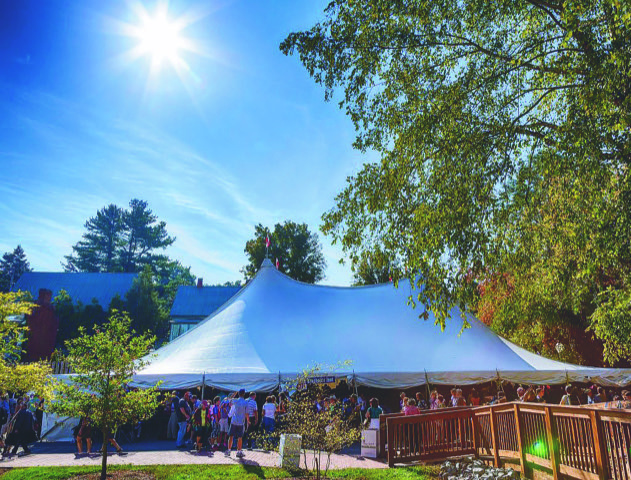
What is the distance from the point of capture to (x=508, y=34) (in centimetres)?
712

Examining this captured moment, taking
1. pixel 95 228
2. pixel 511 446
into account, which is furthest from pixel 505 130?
pixel 95 228

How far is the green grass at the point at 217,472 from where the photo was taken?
721cm

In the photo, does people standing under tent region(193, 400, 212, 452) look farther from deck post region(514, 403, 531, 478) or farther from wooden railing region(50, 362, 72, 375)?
wooden railing region(50, 362, 72, 375)

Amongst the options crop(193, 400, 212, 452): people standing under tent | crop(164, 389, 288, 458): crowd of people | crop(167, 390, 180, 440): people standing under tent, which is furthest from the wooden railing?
crop(193, 400, 212, 452): people standing under tent

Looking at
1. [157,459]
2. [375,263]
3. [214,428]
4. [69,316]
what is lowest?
[157,459]

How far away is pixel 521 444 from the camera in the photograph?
6.45 m

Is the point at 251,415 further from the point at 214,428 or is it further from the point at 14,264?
the point at 14,264

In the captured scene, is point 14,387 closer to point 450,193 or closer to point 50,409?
point 50,409

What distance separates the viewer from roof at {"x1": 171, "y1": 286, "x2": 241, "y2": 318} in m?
35.9

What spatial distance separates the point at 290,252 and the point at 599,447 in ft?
106

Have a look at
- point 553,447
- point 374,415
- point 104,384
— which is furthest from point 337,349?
point 553,447

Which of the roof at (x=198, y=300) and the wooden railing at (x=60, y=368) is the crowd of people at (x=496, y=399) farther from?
the roof at (x=198, y=300)

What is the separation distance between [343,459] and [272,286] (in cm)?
750

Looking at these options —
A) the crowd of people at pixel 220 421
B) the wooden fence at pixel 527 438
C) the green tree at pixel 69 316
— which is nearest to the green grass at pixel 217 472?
the wooden fence at pixel 527 438
